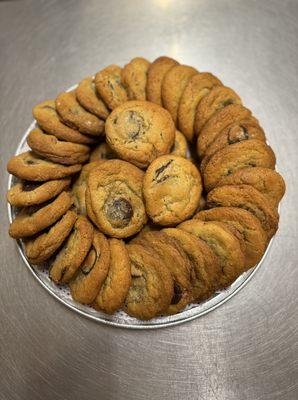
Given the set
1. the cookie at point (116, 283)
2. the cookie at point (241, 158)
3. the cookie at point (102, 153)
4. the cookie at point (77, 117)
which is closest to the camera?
the cookie at point (116, 283)

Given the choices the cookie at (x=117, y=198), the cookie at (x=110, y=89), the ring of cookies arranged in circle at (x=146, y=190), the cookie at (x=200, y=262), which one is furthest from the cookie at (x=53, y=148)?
the cookie at (x=200, y=262)

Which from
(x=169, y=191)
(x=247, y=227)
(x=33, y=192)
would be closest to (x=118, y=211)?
(x=169, y=191)

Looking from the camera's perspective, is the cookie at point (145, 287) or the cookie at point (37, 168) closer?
the cookie at point (145, 287)

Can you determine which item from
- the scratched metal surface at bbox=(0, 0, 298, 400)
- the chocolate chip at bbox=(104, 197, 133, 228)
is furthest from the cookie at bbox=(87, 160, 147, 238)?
the scratched metal surface at bbox=(0, 0, 298, 400)

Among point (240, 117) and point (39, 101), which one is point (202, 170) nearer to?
point (240, 117)

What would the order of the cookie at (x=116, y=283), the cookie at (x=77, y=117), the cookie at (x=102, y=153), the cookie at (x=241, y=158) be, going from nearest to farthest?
the cookie at (x=116, y=283) < the cookie at (x=241, y=158) < the cookie at (x=77, y=117) < the cookie at (x=102, y=153)

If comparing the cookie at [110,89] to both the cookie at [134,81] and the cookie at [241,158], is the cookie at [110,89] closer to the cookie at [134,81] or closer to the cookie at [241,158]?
the cookie at [134,81]

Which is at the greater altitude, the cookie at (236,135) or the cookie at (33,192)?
the cookie at (236,135)
